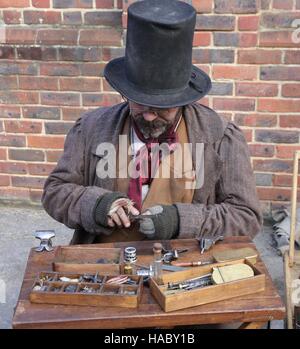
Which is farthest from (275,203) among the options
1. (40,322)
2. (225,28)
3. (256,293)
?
(40,322)

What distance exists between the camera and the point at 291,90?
349 centimetres

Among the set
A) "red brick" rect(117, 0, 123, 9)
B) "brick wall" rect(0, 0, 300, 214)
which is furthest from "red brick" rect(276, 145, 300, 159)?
"red brick" rect(117, 0, 123, 9)

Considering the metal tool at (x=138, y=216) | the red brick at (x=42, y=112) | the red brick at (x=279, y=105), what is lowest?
the red brick at (x=42, y=112)

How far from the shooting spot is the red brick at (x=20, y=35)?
368 cm

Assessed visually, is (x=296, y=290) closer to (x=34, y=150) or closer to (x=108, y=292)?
(x=108, y=292)

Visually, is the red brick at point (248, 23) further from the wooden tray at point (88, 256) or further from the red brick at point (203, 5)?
the wooden tray at point (88, 256)

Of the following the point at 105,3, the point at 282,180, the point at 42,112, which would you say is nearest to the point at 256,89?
the point at 282,180

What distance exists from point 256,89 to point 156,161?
1534 millimetres

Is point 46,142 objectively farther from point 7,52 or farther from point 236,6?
point 236,6

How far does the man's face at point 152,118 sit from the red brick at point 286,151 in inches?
64.8

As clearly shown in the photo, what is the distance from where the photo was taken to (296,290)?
9.00 ft

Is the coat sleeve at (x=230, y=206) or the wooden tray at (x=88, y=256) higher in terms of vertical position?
the coat sleeve at (x=230, y=206)

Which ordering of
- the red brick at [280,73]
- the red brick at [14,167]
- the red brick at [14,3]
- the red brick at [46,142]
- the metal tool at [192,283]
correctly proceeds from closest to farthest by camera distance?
the metal tool at [192,283] < the red brick at [280,73] < the red brick at [14,3] < the red brick at [46,142] < the red brick at [14,167]

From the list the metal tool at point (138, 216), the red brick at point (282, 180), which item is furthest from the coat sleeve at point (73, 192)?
the red brick at point (282, 180)
